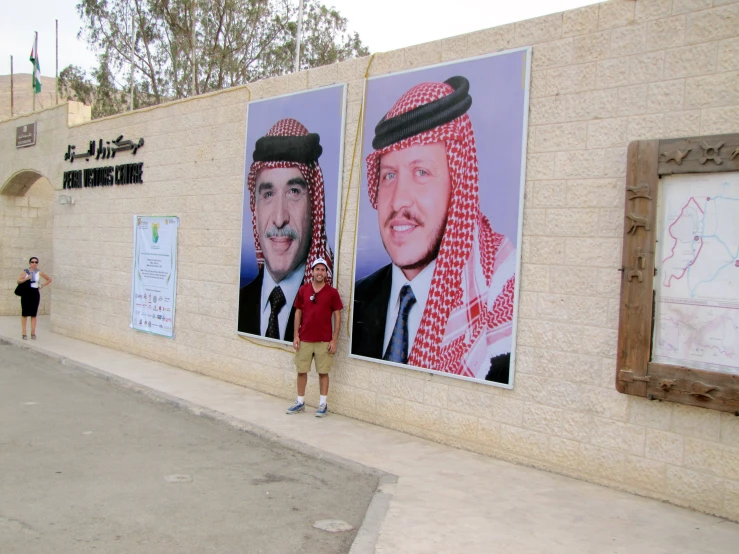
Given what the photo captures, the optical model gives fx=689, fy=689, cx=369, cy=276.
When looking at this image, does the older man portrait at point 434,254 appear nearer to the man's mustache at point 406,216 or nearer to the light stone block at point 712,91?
the man's mustache at point 406,216

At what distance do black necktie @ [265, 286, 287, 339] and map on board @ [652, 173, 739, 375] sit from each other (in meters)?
5.03

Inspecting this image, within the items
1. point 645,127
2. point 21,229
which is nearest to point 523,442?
point 645,127

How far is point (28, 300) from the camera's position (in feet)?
46.2

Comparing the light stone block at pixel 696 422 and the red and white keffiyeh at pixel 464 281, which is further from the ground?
the red and white keffiyeh at pixel 464 281

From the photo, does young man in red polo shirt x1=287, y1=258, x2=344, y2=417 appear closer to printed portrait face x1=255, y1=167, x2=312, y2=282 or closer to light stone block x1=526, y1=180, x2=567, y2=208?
printed portrait face x1=255, y1=167, x2=312, y2=282

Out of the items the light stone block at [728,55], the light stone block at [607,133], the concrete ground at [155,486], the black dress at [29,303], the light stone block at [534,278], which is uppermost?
the light stone block at [728,55]

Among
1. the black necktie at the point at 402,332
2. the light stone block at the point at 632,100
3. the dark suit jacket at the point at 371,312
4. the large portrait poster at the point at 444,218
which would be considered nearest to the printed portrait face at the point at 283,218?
the large portrait poster at the point at 444,218

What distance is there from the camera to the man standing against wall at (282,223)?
8.92m

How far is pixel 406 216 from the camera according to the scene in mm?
7668

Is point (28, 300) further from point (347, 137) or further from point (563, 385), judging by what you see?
point (563, 385)

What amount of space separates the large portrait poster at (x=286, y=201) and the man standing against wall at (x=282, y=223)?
1cm

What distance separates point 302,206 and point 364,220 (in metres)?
1.26

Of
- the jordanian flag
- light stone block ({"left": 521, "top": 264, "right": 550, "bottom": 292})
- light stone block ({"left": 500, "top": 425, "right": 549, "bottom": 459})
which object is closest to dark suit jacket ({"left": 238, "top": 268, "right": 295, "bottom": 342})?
light stone block ({"left": 500, "top": 425, "right": 549, "bottom": 459})

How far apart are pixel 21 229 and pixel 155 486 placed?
14.6 meters
